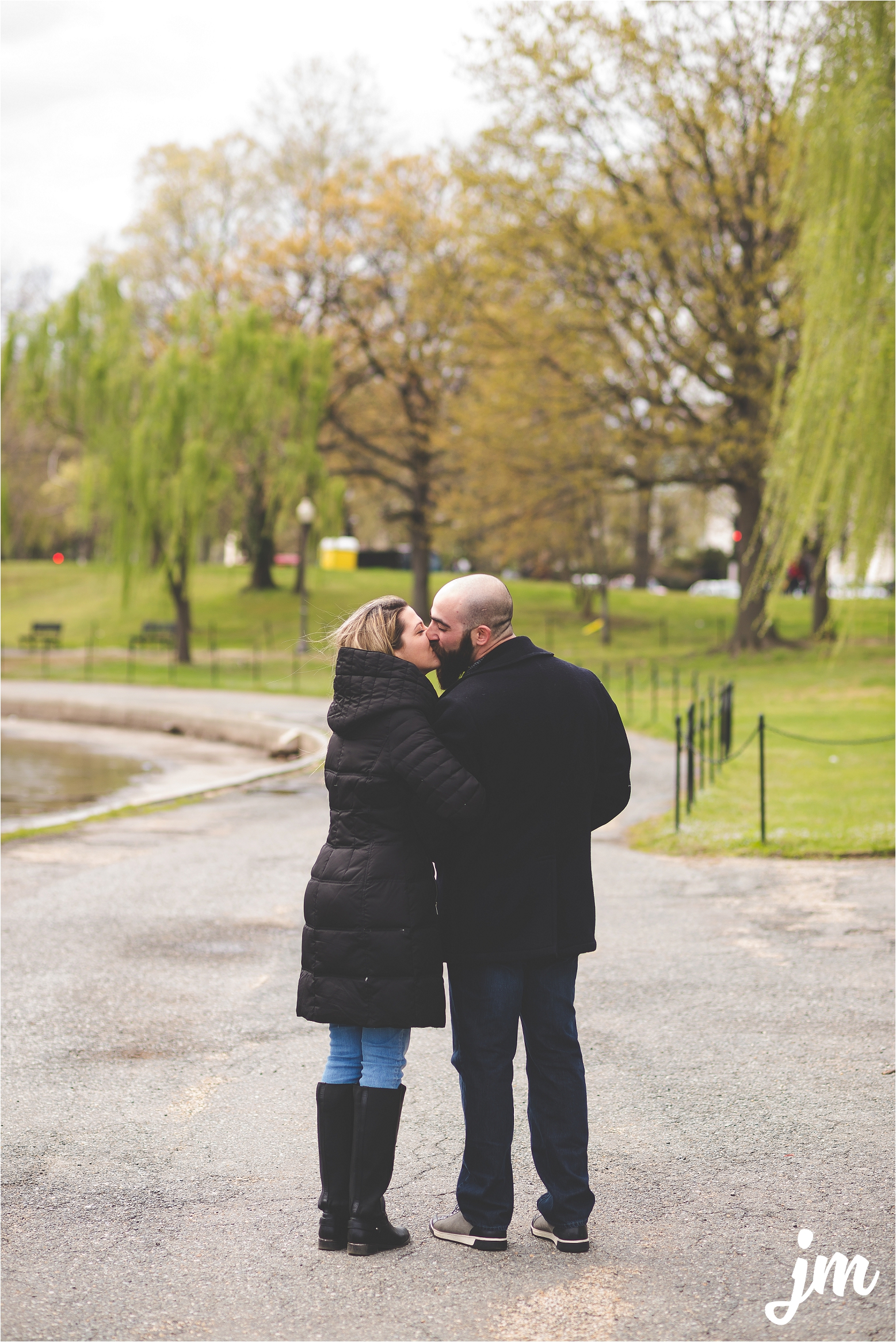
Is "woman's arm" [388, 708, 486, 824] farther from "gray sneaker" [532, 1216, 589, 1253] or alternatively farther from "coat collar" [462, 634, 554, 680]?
"gray sneaker" [532, 1216, 589, 1253]

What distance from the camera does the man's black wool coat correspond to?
3877 millimetres

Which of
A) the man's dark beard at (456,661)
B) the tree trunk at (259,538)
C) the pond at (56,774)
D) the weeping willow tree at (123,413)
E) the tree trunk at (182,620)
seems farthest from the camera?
the tree trunk at (259,538)

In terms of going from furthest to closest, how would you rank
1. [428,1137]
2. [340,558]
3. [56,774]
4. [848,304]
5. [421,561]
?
[340,558]
[421,561]
[56,774]
[848,304]
[428,1137]

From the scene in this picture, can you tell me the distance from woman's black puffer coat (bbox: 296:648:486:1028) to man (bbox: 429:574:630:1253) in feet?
0.34

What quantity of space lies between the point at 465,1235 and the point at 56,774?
14.3 m

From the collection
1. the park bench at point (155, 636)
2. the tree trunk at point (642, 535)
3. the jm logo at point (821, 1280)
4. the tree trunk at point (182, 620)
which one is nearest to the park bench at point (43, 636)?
the park bench at point (155, 636)

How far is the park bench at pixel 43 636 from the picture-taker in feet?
138

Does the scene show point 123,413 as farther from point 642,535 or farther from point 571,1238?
point 571,1238

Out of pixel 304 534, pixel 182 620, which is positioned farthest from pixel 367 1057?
pixel 182 620

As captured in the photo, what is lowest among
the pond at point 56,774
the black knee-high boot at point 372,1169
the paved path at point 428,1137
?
the pond at point 56,774

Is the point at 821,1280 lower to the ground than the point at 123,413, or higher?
lower

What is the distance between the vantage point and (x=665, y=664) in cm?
3272

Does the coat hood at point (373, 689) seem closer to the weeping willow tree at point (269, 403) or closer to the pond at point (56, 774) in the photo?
the pond at point (56, 774)

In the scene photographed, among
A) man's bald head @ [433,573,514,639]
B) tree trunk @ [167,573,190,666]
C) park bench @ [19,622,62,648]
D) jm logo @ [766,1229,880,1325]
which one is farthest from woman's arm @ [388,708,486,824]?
park bench @ [19,622,62,648]
